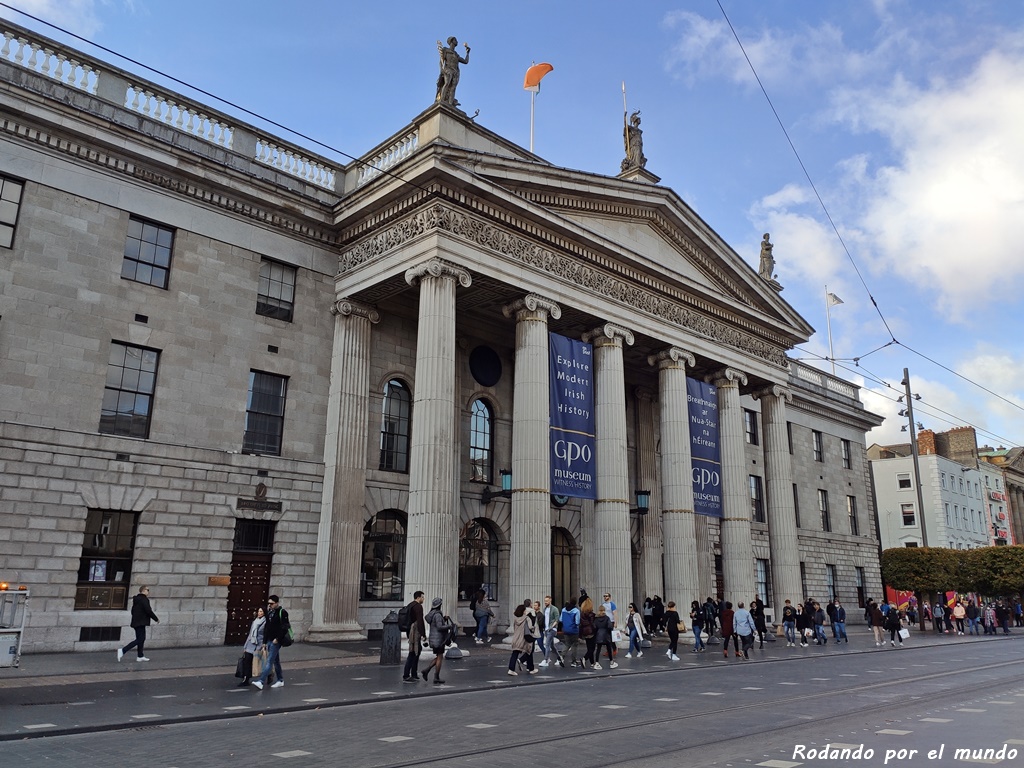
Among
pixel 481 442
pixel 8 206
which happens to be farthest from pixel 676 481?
pixel 8 206

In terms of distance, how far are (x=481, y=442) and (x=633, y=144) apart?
13.7 meters

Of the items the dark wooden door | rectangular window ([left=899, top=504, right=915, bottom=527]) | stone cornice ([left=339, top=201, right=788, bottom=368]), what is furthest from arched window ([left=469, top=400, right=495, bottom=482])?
rectangular window ([left=899, top=504, right=915, bottom=527])

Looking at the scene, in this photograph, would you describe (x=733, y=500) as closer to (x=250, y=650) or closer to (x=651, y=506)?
(x=651, y=506)

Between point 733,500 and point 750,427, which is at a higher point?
point 750,427

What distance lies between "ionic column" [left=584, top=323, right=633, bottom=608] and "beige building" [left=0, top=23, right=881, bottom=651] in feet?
0.28

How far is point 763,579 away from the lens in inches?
1601

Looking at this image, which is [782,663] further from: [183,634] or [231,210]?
[231,210]

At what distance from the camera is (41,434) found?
61.1 feet

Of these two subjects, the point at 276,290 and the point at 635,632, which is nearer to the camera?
the point at 635,632

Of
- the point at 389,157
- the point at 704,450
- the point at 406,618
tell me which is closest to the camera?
the point at 406,618

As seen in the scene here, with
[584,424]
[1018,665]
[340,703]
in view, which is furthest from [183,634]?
[1018,665]

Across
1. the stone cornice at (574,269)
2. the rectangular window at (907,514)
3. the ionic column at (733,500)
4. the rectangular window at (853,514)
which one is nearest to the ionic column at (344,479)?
the stone cornice at (574,269)

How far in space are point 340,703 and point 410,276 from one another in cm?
1274

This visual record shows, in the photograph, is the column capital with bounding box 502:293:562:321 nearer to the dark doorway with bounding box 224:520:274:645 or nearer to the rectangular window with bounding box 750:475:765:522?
the dark doorway with bounding box 224:520:274:645
